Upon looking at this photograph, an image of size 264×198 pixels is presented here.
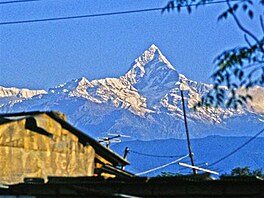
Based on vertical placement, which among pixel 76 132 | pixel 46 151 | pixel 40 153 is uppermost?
pixel 76 132

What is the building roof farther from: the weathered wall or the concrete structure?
the weathered wall

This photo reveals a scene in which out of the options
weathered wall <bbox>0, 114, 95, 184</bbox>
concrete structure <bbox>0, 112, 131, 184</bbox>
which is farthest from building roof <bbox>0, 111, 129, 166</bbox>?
weathered wall <bbox>0, 114, 95, 184</bbox>

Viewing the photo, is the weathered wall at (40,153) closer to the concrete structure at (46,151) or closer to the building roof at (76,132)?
the concrete structure at (46,151)

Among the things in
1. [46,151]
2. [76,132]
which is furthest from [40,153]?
[76,132]

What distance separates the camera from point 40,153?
26.5m

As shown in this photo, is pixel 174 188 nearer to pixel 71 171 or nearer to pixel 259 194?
pixel 259 194

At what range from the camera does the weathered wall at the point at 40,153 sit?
982 inches

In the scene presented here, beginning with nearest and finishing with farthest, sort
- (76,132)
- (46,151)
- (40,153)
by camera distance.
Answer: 1. (40,153)
2. (46,151)
3. (76,132)

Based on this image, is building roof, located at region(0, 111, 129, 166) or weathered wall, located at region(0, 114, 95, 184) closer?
weathered wall, located at region(0, 114, 95, 184)


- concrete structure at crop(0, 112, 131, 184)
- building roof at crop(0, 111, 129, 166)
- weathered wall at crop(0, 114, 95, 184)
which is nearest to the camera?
weathered wall at crop(0, 114, 95, 184)

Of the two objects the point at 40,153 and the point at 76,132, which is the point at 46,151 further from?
the point at 76,132

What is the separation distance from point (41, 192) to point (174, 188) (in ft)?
9.16

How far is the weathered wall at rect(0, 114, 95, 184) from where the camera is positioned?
25.0 metres

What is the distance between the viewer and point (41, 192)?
1739 cm
